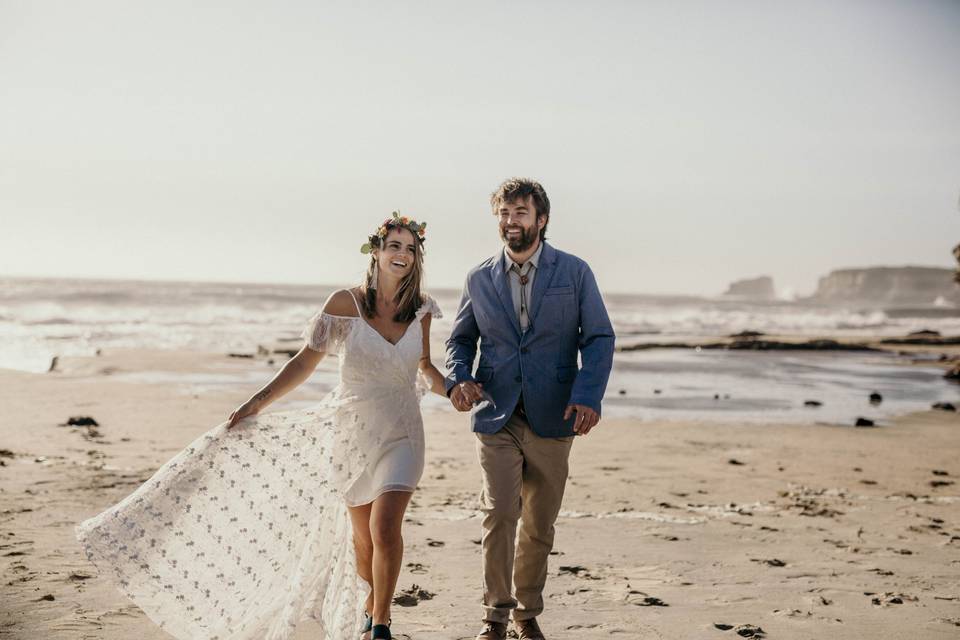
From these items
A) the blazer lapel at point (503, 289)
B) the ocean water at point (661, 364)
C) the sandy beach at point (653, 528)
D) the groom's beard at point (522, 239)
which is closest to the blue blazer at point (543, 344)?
the blazer lapel at point (503, 289)

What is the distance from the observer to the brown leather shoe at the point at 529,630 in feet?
13.9

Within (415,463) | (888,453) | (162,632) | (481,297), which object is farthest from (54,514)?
(888,453)

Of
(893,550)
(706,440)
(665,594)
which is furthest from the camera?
(706,440)

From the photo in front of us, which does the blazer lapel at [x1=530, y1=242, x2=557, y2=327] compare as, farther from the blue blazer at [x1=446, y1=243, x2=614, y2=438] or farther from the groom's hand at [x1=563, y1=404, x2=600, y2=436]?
the groom's hand at [x1=563, y1=404, x2=600, y2=436]

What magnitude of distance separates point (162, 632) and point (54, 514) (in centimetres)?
265

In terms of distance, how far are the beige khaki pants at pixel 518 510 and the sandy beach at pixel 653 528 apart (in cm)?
32

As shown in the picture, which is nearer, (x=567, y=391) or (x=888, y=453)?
(x=567, y=391)

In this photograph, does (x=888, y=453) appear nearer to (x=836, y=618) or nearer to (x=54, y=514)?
(x=836, y=618)

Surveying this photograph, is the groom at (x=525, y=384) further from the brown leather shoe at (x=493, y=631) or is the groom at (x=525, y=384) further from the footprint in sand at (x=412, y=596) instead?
the footprint in sand at (x=412, y=596)

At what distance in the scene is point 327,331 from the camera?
14.1 feet

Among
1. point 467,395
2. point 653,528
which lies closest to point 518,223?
point 467,395

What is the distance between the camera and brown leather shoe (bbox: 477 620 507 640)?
413 centimetres

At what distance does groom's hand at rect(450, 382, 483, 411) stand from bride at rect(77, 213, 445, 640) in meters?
0.24

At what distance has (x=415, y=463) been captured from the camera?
4.20 m
